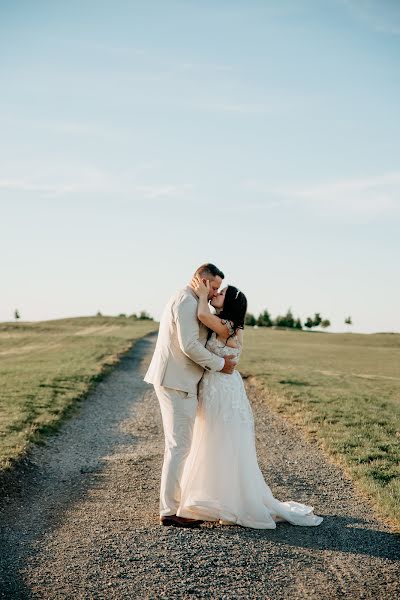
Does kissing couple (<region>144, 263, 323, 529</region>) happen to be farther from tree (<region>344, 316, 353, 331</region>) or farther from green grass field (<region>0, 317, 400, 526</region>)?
tree (<region>344, 316, 353, 331</region>)

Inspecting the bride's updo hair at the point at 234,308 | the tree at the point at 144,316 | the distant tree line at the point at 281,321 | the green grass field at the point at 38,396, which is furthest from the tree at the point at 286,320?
the bride's updo hair at the point at 234,308

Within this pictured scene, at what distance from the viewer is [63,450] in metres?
11.4

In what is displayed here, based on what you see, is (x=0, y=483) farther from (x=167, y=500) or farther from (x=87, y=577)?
(x=87, y=577)

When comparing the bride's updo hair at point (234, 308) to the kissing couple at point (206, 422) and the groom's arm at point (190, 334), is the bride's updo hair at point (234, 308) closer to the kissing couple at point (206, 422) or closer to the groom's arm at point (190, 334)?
the kissing couple at point (206, 422)

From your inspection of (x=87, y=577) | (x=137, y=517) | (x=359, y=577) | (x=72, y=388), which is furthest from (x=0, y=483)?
(x=72, y=388)

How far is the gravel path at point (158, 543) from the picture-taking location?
5453 millimetres

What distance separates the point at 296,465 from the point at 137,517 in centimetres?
359

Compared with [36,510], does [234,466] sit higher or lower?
higher

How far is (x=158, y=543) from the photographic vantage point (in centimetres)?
647

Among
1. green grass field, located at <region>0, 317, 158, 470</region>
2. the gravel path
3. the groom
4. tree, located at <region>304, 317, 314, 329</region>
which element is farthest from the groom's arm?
tree, located at <region>304, 317, 314, 329</region>

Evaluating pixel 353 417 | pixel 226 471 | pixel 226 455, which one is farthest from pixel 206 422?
pixel 353 417

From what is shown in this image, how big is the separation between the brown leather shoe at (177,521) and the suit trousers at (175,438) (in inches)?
2.1

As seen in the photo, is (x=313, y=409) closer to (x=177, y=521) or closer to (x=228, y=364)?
(x=228, y=364)

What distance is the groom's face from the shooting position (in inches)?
292
